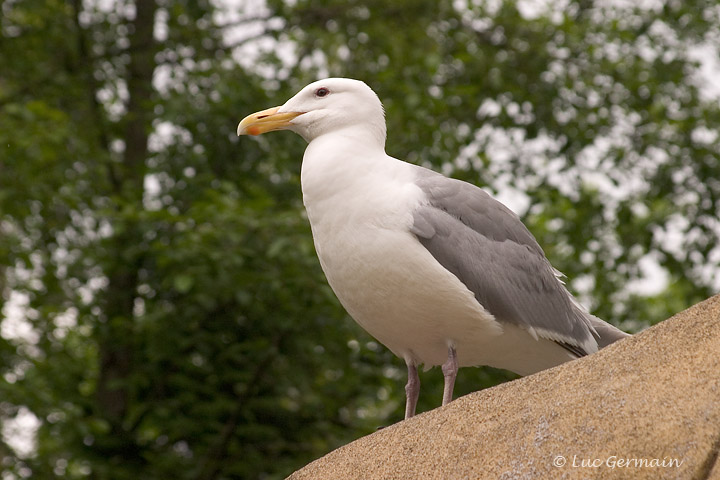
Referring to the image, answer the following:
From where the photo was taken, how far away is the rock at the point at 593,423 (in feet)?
9.84

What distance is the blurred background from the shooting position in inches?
316

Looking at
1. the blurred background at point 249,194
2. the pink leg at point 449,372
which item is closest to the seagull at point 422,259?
the pink leg at point 449,372

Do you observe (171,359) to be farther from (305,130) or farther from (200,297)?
(305,130)

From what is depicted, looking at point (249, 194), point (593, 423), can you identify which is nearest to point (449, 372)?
point (593, 423)

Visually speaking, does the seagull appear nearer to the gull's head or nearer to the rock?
the gull's head

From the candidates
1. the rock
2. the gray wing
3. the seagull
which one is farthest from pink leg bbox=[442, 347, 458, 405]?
the rock

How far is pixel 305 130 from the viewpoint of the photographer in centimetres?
475

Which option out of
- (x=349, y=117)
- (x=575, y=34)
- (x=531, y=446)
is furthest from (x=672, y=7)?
(x=531, y=446)

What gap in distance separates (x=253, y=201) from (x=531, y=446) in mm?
4753

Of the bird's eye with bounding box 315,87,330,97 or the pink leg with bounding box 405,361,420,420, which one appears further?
the bird's eye with bounding box 315,87,330,97

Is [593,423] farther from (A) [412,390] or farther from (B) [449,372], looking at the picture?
(A) [412,390]

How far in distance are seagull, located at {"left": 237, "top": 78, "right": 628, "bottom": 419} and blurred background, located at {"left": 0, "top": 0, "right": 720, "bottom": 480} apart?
9.39 feet

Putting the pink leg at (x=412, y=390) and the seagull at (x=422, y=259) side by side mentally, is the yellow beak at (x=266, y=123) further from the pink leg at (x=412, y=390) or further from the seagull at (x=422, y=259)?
the pink leg at (x=412, y=390)

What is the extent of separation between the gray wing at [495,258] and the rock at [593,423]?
2.33ft
